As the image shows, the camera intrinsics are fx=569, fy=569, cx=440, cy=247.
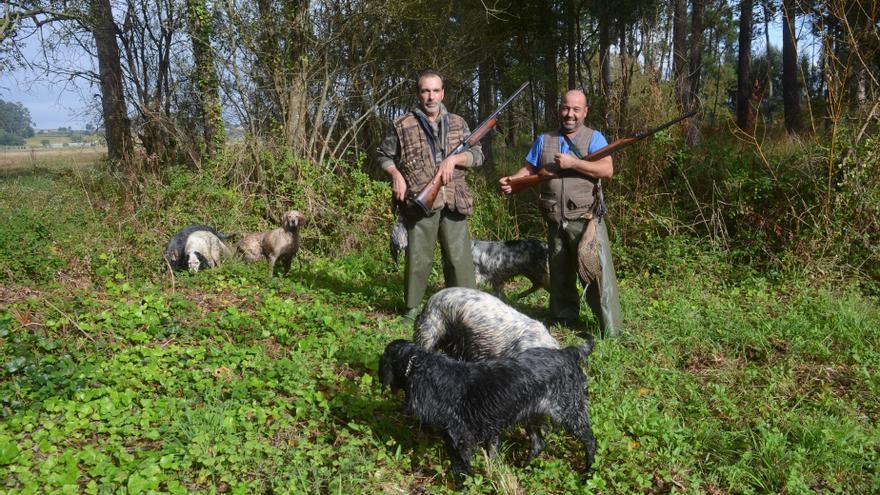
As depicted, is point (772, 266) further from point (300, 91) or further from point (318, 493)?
point (300, 91)

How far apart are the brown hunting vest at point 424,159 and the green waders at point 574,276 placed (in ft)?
3.02

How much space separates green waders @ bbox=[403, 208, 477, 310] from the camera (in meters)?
5.41

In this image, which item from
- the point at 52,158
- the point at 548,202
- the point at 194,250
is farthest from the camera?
the point at 52,158

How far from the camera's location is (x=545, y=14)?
13.9 meters

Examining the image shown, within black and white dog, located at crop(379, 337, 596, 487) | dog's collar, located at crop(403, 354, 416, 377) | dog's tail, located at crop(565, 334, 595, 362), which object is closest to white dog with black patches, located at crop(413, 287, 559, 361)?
dog's tail, located at crop(565, 334, 595, 362)

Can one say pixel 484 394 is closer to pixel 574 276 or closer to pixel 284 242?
pixel 574 276

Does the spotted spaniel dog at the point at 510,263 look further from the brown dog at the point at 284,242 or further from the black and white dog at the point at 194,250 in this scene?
the black and white dog at the point at 194,250

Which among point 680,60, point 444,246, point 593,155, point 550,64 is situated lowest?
point 444,246

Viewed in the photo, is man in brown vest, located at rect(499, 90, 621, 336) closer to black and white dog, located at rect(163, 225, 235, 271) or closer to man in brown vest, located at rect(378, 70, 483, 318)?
man in brown vest, located at rect(378, 70, 483, 318)

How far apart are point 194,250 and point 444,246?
Answer: 3.40m

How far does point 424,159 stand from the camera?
17.2 feet

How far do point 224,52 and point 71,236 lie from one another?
386cm

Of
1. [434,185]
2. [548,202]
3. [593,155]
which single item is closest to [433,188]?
[434,185]

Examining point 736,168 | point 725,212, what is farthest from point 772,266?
point 736,168
